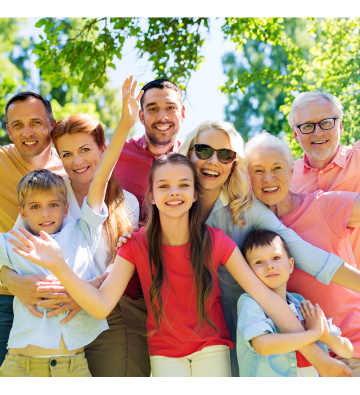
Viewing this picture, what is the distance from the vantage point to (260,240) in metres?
2.87

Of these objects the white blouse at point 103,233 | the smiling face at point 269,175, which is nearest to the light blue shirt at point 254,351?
the smiling face at point 269,175

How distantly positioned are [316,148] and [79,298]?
2578 mm

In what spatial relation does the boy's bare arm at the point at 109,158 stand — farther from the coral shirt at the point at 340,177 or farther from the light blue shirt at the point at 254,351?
the coral shirt at the point at 340,177

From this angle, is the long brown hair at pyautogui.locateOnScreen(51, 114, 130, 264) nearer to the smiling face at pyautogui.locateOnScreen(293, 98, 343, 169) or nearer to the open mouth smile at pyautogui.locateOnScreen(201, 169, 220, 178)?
the open mouth smile at pyautogui.locateOnScreen(201, 169, 220, 178)

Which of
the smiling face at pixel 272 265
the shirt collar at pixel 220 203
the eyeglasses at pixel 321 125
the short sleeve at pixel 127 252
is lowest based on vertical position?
the smiling face at pixel 272 265

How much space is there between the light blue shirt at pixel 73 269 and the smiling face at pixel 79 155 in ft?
1.44

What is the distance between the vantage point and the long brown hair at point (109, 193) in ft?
10.0

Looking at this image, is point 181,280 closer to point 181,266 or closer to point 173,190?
point 181,266

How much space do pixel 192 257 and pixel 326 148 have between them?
1.85 meters

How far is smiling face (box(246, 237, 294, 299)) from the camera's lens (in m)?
2.80

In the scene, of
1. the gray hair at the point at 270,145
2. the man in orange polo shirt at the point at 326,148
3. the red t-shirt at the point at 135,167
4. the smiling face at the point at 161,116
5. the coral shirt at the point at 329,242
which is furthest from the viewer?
the smiling face at the point at 161,116

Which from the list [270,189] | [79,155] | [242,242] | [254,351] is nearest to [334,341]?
[254,351]

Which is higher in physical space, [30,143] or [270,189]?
[30,143]
